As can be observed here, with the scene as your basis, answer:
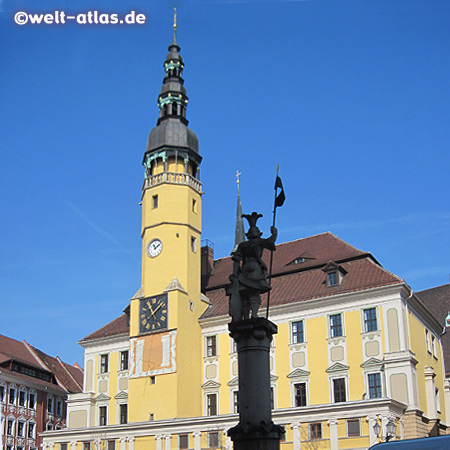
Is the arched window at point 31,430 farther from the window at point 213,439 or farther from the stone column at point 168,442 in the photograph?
the window at point 213,439

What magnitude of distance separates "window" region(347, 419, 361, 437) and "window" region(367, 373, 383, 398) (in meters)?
3.19

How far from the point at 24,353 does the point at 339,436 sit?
112 ft

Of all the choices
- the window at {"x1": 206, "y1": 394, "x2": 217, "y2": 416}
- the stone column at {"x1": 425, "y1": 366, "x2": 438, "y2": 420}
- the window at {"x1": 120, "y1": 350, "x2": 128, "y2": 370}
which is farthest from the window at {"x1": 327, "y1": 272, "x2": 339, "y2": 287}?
the window at {"x1": 120, "y1": 350, "x2": 128, "y2": 370}

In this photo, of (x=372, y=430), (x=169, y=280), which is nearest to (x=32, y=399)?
(x=169, y=280)

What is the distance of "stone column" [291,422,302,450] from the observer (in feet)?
120

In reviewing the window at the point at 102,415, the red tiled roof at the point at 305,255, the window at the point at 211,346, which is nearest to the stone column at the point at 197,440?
the window at the point at 211,346

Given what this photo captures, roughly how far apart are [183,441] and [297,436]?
7009 millimetres

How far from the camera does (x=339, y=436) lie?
117 feet

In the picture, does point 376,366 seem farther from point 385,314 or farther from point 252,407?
point 252,407

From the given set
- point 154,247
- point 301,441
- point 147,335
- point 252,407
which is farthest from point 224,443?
point 252,407

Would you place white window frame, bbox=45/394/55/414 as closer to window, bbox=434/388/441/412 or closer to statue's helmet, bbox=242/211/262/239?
window, bbox=434/388/441/412

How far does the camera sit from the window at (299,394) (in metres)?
40.5

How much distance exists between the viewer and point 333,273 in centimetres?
4234

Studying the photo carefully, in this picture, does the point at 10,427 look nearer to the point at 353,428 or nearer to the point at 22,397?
Result: the point at 22,397
